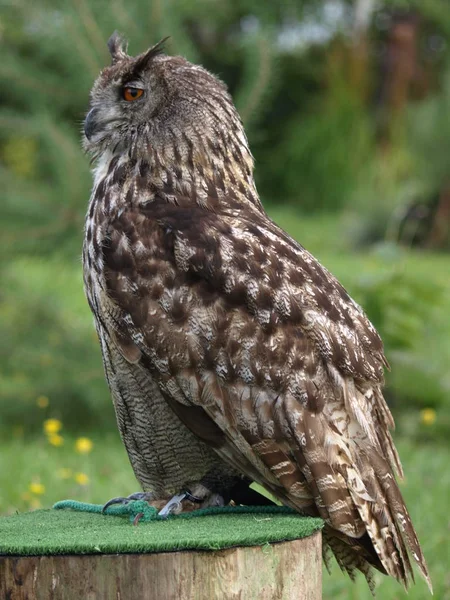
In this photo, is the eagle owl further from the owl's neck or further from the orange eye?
the orange eye

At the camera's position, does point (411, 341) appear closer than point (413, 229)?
Yes

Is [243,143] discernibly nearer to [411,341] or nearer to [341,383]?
[341,383]

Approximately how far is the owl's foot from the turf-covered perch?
0.40 m

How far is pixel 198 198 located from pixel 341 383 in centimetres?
69

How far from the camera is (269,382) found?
2.76 metres

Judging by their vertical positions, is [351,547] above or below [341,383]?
below

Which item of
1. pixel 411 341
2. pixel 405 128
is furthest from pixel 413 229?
pixel 411 341

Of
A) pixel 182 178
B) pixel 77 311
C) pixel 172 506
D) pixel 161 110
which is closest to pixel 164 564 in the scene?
pixel 172 506

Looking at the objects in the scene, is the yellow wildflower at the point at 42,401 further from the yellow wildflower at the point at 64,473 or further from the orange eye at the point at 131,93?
the orange eye at the point at 131,93

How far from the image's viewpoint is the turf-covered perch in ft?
7.41

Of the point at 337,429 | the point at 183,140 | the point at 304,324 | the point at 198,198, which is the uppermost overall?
the point at 183,140

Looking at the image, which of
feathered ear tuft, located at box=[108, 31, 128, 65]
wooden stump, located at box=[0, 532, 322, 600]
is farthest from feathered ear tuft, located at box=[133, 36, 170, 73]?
wooden stump, located at box=[0, 532, 322, 600]

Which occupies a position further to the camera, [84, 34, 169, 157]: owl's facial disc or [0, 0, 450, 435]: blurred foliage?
[0, 0, 450, 435]: blurred foliage

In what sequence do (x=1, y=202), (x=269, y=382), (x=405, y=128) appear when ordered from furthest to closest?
(x=405, y=128) < (x=1, y=202) < (x=269, y=382)
